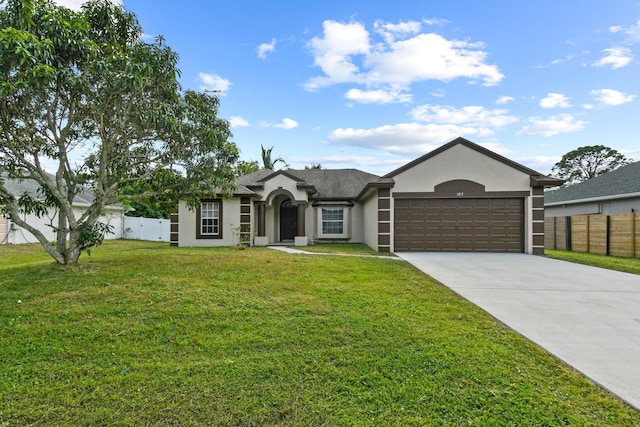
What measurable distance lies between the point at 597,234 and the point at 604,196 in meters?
4.71

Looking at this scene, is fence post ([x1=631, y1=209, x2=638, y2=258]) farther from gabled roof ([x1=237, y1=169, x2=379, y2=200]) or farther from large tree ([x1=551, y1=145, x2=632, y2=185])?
large tree ([x1=551, y1=145, x2=632, y2=185])

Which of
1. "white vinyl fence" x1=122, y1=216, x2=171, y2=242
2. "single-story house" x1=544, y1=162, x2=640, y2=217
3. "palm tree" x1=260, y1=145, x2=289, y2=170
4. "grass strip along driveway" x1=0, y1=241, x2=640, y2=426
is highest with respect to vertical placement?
"palm tree" x1=260, y1=145, x2=289, y2=170

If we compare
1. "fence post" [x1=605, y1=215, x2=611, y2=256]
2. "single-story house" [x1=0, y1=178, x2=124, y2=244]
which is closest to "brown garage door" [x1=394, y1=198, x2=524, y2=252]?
"fence post" [x1=605, y1=215, x2=611, y2=256]

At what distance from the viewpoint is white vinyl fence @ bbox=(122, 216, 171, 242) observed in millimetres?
23828

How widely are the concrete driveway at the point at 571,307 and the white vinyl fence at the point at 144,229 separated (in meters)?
19.9

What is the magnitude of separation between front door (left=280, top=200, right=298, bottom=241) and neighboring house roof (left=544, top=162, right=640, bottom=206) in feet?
53.7

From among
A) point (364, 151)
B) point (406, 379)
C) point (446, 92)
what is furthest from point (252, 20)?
point (364, 151)

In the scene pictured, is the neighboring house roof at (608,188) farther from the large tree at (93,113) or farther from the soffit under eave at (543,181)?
the large tree at (93,113)

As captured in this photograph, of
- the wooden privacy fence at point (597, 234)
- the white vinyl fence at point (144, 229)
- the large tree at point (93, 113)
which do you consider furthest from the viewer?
the white vinyl fence at point (144, 229)

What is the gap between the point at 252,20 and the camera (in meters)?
12.3

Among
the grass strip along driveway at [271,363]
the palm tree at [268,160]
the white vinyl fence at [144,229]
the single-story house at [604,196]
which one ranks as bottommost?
the grass strip along driveway at [271,363]

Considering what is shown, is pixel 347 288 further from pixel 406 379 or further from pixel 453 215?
pixel 453 215

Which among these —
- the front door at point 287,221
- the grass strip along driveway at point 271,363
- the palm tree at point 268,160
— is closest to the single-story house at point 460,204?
the front door at point 287,221

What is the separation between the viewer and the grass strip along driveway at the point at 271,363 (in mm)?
2762
